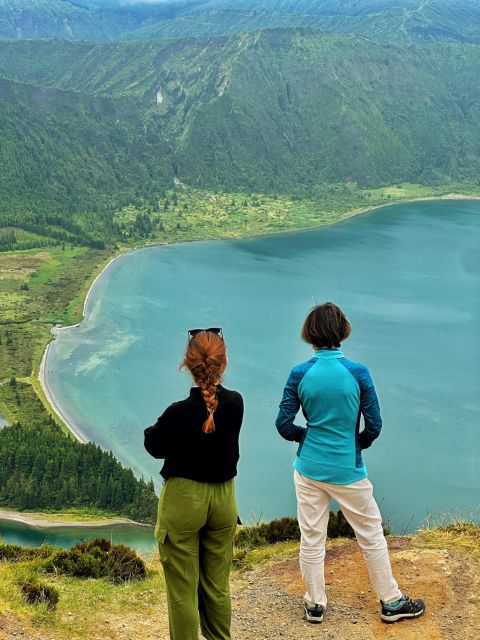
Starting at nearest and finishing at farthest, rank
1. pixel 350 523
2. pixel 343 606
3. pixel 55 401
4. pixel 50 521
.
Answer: pixel 350 523 → pixel 343 606 → pixel 50 521 → pixel 55 401

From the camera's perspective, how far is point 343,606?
7367 mm

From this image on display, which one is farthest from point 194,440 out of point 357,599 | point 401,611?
point 357,599

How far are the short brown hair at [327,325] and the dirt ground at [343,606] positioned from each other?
2650 mm

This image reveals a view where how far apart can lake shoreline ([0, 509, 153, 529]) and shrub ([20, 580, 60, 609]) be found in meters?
26.1

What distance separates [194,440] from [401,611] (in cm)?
296

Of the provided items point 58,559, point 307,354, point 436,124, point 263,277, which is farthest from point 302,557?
point 436,124

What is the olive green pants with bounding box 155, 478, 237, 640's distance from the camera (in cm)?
551

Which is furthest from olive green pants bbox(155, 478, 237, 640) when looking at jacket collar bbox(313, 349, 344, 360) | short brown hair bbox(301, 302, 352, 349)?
short brown hair bbox(301, 302, 352, 349)

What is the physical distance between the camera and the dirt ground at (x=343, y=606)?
22.6 feet

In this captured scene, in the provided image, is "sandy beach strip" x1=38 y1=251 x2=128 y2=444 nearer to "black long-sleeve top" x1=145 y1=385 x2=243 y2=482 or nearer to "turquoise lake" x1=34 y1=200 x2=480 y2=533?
"turquoise lake" x1=34 y1=200 x2=480 y2=533

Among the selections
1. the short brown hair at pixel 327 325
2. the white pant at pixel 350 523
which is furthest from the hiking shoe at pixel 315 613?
the short brown hair at pixel 327 325

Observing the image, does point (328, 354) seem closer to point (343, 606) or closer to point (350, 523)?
point (350, 523)

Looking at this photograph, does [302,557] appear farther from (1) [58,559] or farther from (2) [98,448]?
(2) [98,448]

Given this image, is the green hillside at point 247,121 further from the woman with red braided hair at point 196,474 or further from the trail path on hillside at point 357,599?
the woman with red braided hair at point 196,474
